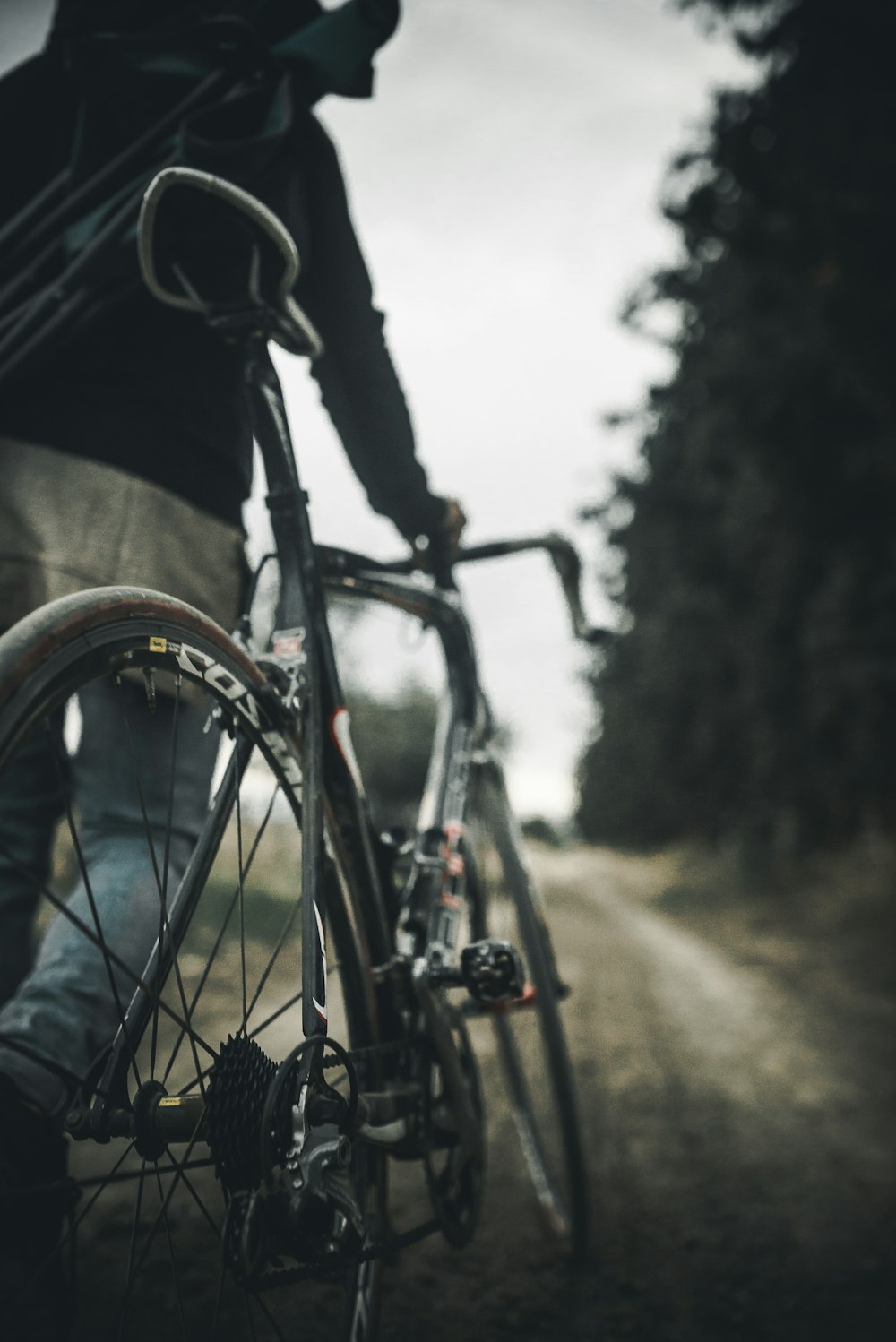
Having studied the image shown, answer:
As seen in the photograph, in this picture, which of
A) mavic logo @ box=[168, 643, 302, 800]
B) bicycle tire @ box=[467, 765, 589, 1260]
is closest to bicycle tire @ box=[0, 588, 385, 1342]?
mavic logo @ box=[168, 643, 302, 800]

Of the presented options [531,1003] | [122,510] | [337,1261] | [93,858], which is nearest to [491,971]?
[531,1003]

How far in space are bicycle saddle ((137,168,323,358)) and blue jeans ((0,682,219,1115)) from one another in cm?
61

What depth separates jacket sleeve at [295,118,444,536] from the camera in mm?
1506

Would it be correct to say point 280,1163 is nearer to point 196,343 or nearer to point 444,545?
point 196,343

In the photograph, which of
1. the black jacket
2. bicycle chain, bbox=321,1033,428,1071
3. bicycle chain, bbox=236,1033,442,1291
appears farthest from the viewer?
the black jacket

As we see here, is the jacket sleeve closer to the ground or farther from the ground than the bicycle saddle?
farther from the ground

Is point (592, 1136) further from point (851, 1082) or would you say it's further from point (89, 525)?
point (89, 525)

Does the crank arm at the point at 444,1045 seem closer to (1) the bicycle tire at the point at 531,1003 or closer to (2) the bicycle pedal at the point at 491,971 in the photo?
(2) the bicycle pedal at the point at 491,971

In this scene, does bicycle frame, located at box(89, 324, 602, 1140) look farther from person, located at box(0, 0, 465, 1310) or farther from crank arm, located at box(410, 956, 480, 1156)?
person, located at box(0, 0, 465, 1310)

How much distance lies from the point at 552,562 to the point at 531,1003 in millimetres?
1305

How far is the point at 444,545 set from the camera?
2.09 m

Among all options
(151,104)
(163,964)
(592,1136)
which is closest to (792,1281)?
(592,1136)

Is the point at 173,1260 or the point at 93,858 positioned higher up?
the point at 93,858

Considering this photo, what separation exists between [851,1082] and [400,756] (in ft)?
81.1
